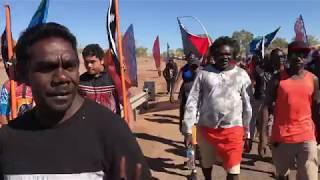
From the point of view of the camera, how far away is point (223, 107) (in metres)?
5.29

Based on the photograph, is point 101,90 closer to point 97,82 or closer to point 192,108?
point 97,82

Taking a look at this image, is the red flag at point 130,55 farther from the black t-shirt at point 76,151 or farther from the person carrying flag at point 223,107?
the black t-shirt at point 76,151

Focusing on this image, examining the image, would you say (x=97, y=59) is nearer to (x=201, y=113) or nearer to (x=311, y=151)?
(x=201, y=113)

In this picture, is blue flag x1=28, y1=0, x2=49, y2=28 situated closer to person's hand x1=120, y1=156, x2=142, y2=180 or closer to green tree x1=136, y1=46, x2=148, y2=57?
person's hand x1=120, y1=156, x2=142, y2=180

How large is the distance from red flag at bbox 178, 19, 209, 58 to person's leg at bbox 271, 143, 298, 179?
4150 millimetres

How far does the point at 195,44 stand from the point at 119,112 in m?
4.38

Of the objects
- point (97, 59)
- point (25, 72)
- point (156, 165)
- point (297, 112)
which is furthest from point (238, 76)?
point (25, 72)

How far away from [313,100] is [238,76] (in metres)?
0.78

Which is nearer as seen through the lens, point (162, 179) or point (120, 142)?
point (120, 142)

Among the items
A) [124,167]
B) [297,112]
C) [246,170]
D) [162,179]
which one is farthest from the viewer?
[246,170]

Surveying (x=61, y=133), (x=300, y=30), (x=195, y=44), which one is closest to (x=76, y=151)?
(x=61, y=133)

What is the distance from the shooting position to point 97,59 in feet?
18.2

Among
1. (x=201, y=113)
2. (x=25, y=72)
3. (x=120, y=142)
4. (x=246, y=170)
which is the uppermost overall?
(x=25, y=72)

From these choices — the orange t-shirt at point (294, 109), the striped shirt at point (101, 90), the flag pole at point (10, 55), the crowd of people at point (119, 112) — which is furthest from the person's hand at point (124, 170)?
the striped shirt at point (101, 90)
